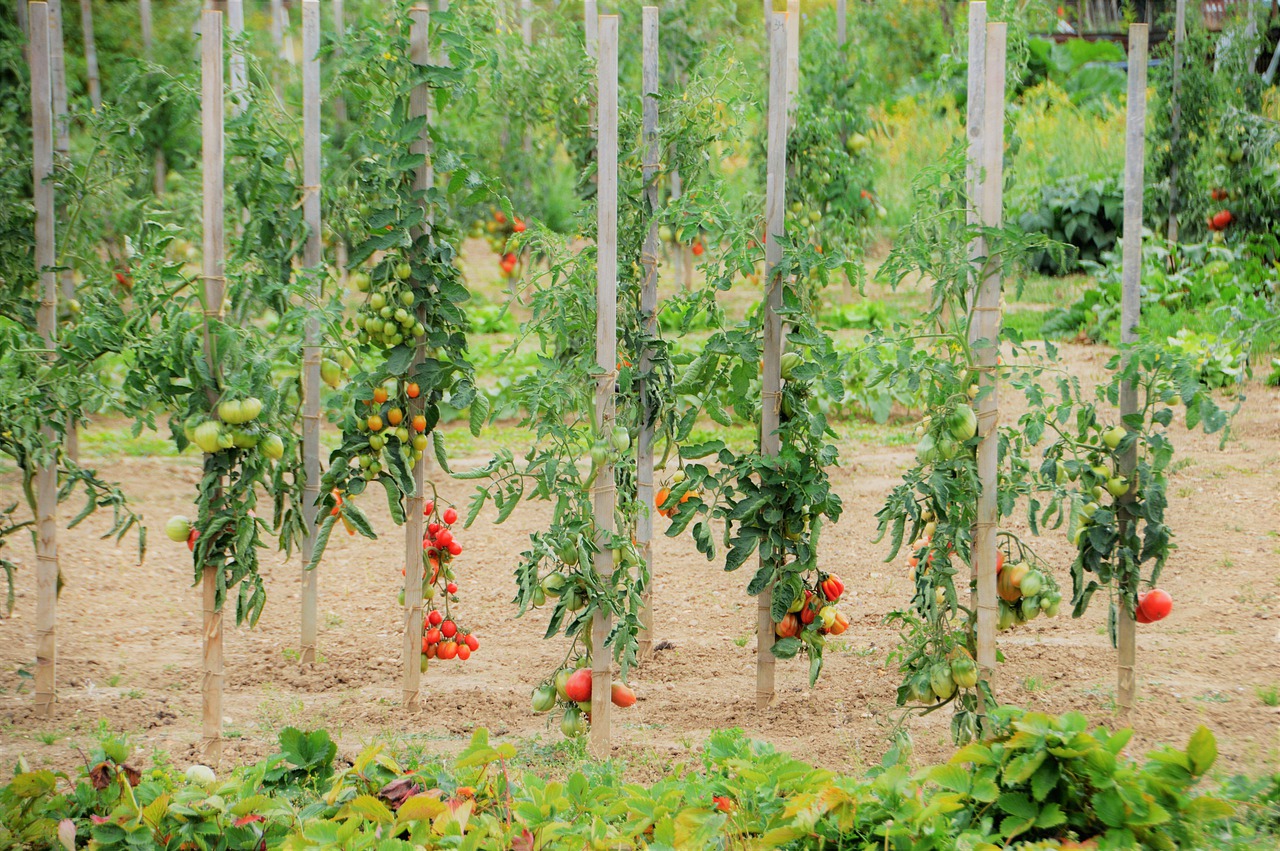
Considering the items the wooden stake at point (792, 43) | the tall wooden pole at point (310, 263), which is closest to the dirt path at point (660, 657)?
the tall wooden pole at point (310, 263)

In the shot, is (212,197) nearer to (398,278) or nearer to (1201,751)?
(398,278)

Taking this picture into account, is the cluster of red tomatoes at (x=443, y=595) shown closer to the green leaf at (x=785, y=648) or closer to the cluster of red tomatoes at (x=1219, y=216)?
the green leaf at (x=785, y=648)

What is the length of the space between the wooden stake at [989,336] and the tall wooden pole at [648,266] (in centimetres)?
101

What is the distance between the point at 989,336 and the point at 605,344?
1001 millimetres

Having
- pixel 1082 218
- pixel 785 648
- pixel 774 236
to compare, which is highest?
pixel 1082 218

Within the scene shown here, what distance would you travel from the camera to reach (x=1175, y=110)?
753 centimetres

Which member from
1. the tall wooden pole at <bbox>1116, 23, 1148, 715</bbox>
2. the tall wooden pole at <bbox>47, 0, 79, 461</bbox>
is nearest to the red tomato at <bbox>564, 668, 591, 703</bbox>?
the tall wooden pole at <bbox>1116, 23, 1148, 715</bbox>

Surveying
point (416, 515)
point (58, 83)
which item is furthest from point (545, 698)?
point (58, 83)

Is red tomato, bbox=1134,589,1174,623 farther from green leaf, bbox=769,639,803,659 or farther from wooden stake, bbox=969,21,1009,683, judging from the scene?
green leaf, bbox=769,639,803,659

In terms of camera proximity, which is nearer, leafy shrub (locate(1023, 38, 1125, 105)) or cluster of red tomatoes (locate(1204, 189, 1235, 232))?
cluster of red tomatoes (locate(1204, 189, 1235, 232))

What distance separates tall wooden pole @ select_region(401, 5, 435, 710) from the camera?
10.5 ft

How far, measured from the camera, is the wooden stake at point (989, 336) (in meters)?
2.80

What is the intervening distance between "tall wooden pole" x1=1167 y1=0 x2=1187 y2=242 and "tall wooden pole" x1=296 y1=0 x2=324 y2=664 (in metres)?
5.93

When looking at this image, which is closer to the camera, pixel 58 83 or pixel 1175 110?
pixel 58 83
